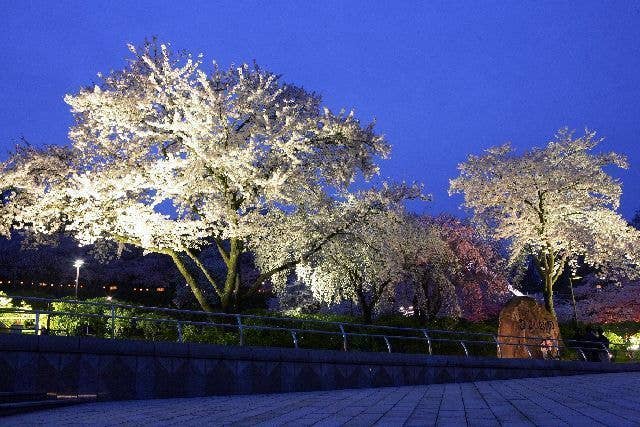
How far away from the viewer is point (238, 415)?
9.89m

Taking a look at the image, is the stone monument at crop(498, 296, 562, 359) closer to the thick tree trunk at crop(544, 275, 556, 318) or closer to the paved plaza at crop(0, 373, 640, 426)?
the thick tree trunk at crop(544, 275, 556, 318)

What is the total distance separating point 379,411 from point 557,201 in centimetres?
2830

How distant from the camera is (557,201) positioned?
3469cm

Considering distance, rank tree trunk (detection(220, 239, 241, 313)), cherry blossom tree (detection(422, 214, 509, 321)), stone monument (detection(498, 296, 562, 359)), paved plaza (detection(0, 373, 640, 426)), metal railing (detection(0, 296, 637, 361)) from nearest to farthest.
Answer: paved plaza (detection(0, 373, 640, 426)) < metal railing (detection(0, 296, 637, 361)) < tree trunk (detection(220, 239, 241, 313)) < stone monument (detection(498, 296, 562, 359)) < cherry blossom tree (detection(422, 214, 509, 321))

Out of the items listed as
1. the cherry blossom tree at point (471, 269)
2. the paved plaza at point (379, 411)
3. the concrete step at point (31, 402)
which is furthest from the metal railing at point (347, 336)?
the cherry blossom tree at point (471, 269)

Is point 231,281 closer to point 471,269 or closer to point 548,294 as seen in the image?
point 548,294

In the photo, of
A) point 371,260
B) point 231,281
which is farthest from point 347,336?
point 231,281

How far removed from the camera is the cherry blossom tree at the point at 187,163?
21.4 metres

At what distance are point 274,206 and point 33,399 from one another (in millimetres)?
14836

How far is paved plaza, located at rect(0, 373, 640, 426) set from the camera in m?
8.16

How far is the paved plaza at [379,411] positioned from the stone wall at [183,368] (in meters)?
0.97

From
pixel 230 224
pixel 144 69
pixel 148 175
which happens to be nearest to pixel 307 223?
pixel 230 224

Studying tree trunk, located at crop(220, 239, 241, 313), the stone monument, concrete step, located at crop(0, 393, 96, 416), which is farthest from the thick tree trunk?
concrete step, located at crop(0, 393, 96, 416)

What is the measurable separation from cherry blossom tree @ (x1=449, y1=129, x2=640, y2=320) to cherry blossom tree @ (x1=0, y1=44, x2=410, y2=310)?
1349cm
